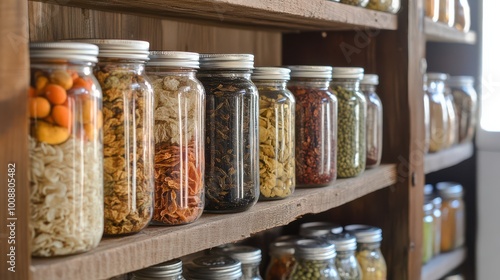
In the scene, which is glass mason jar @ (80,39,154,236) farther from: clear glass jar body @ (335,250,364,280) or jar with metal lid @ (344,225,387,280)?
jar with metal lid @ (344,225,387,280)

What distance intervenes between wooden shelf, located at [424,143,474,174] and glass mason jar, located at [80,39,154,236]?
3.53ft

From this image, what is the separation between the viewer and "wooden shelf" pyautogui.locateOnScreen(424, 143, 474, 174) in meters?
1.84

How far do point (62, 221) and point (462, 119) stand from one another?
1.68 m

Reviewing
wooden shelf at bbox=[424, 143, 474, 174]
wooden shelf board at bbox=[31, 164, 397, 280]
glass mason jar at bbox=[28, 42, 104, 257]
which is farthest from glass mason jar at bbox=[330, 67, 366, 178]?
glass mason jar at bbox=[28, 42, 104, 257]

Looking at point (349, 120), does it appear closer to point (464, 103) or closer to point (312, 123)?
point (312, 123)

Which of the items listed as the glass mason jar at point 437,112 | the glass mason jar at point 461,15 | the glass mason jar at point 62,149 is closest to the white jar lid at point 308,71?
the glass mason jar at point 62,149

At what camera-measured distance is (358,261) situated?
157cm

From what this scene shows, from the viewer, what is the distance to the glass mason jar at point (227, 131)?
1019 mm

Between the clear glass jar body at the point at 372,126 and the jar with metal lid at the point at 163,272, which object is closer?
the jar with metal lid at the point at 163,272

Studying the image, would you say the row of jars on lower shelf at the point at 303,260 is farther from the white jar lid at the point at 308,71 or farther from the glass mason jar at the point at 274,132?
the white jar lid at the point at 308,71

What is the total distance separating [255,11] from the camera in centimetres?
110

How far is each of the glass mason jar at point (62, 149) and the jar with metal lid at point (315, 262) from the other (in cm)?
64

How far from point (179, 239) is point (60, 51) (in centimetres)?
28

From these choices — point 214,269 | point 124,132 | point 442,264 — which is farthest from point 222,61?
point 442,264
